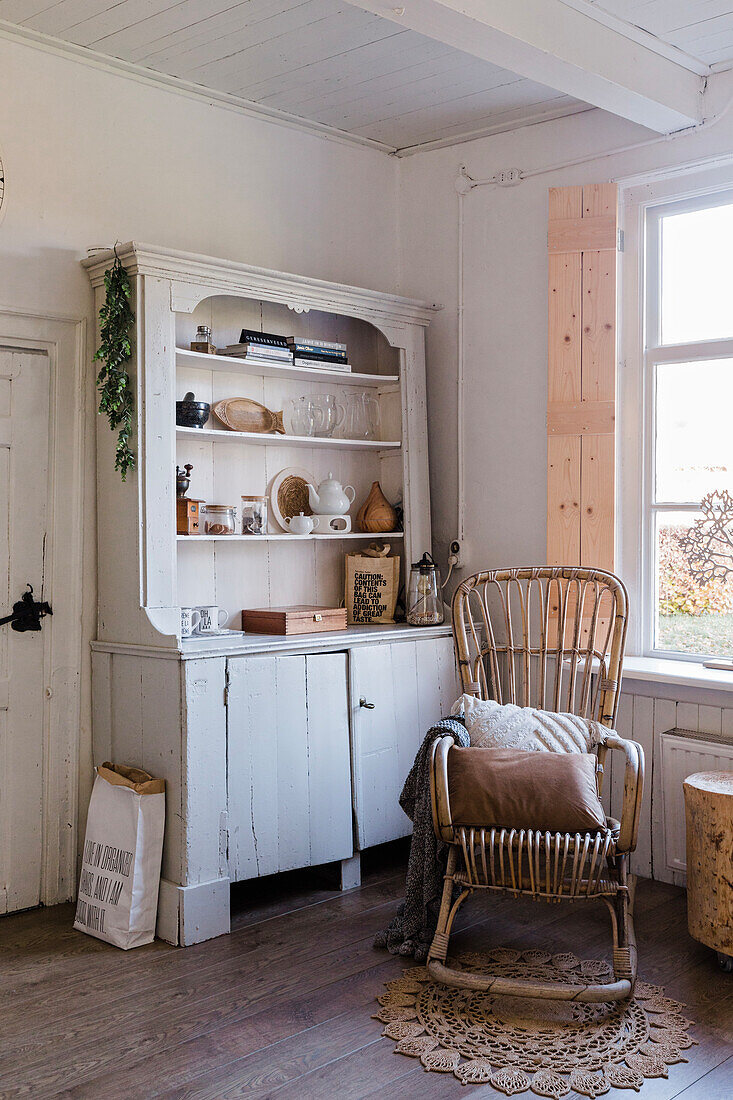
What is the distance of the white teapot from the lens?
3889 millimetres

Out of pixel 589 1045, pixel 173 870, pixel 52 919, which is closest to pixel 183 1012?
pixel 173 870

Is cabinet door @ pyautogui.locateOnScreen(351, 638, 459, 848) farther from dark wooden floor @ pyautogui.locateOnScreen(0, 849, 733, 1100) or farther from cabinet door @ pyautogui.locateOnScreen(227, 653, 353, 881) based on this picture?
dark wooden floor @ pyautogui.locateOnScreen(0, 849, 733, 1100)

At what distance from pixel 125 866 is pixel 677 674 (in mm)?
1914

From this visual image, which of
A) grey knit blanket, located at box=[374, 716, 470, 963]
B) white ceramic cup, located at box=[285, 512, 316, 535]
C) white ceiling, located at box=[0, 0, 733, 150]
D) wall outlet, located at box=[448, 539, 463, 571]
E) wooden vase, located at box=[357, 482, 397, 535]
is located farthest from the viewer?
wall outlet, located at box=[448, 539, 463, 571]

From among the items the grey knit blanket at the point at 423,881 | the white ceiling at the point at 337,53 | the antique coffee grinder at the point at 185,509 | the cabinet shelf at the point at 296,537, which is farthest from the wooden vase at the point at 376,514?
the white ceiling at the point at 337,53

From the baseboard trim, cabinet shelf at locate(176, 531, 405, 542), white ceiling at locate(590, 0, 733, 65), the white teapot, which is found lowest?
the baseboard trim

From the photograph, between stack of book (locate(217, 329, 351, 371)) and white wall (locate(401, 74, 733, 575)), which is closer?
stack of book (locate(217, 329, 351, 371))

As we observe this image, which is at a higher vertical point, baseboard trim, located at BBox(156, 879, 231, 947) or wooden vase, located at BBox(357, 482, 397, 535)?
wooden vase, located at BBox(357, 482, 397, 535)

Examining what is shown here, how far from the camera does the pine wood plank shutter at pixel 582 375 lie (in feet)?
12.3

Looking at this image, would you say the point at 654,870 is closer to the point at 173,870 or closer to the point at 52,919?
the point at 173,870

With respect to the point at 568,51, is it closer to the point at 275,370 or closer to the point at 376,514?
the point at 275,370

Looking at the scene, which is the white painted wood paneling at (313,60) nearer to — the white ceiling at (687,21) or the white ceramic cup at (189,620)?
the white ceiling at (687,21)

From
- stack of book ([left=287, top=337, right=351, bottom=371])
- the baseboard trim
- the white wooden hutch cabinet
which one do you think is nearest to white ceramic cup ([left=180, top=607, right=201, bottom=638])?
the white wooden hutch cabinet

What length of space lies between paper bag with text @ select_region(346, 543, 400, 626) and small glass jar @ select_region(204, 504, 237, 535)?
2.09ft
